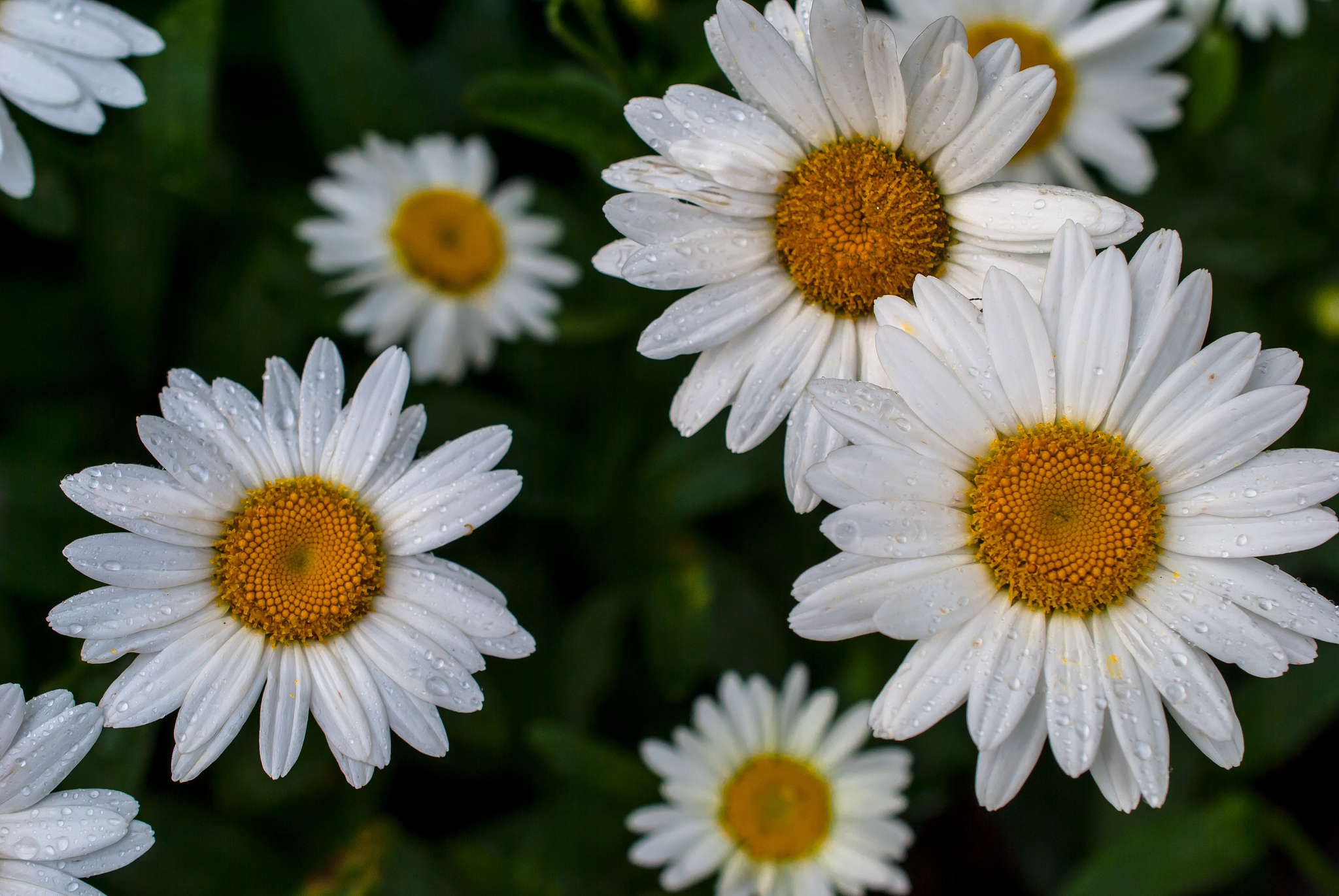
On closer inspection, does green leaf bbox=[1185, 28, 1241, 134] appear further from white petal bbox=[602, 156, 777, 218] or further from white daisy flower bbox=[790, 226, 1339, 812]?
white petal bbox=[602, 156, 777, 218]

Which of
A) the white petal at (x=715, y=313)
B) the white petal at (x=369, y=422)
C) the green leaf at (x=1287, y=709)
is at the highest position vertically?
the white petal at (x=715, y=313)

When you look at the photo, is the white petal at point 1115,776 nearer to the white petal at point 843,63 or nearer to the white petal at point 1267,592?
the white petal at point 1267,592

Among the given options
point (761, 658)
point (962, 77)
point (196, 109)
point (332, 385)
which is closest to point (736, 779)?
point (761, 658)

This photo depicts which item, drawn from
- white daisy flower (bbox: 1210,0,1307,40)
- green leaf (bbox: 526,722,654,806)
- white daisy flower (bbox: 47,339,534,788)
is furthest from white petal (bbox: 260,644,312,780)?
white daisy flower (bbox: 1210,0,1307,40)

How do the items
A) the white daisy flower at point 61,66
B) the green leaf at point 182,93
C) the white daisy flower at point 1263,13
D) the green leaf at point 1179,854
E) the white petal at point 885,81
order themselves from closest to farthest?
the white petal at point 885,81, the white daisy flower at point 61,66, the green leaf at point 182,93, the green leaf at point 1179,854, the white daisy flower at point 1263,13

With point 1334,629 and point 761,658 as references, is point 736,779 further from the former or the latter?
→ point 1334,629

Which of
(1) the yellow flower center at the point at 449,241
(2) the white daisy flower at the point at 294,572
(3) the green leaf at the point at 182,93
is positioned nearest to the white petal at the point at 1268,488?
(2) the white daisy flower at the point at 294,572
